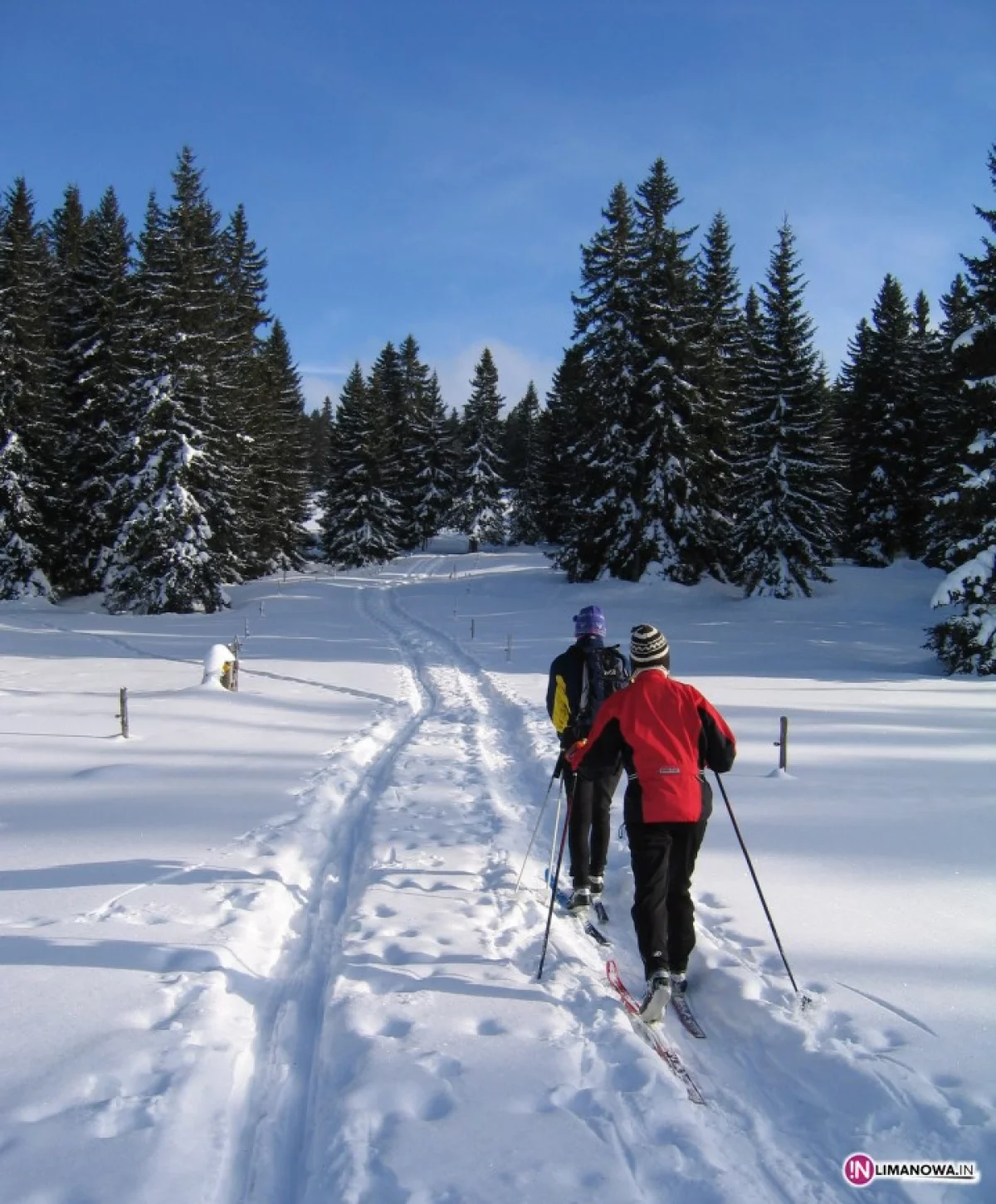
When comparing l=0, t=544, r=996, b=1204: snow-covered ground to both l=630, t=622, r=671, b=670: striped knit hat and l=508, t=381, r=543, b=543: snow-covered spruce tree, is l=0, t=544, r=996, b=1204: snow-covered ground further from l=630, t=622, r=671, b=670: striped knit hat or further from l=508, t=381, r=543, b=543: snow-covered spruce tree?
l=508, t=381, r=543, b=543: snow-covered spruce tree

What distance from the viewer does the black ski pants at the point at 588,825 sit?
559 cm

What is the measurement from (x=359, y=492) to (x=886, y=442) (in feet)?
97.3

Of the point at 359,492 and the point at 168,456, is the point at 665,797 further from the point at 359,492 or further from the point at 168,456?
the point at 359,492

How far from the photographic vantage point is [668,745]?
13.9 ft

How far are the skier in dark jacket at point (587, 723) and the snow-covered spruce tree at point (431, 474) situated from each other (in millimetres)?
49266

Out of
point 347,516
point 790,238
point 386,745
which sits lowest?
point 386,745

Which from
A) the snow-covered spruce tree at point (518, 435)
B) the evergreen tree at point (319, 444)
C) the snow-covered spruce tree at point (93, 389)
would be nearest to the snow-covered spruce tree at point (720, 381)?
the snow-covered spruce tree at point (93, 389)

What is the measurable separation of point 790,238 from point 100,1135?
35.1 metres

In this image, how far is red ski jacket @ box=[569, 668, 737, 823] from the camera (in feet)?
13.7

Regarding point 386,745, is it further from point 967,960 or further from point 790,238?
point 790,238

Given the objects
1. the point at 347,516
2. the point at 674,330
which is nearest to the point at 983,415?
the point at 674,330

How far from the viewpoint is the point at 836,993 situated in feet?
14.1

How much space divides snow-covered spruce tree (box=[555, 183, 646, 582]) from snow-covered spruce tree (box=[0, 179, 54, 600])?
71.4 ft

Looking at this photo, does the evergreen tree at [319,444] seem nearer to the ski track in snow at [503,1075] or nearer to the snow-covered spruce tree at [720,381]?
the snow-covered spruce tree at [720,381]
